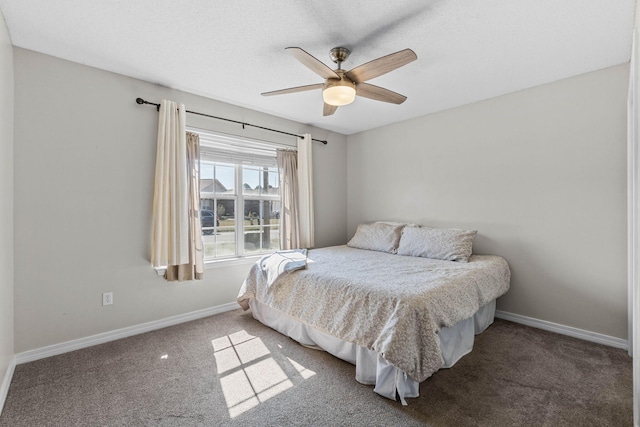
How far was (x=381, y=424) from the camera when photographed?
1.61 m

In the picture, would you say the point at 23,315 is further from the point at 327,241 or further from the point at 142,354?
the point at 327,241

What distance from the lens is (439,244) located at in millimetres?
3150

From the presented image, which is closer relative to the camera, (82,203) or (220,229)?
(82,203)

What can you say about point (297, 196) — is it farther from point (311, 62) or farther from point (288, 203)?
point (311, 62)

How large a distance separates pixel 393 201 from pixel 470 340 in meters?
2.16

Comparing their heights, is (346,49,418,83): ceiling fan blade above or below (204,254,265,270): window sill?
above

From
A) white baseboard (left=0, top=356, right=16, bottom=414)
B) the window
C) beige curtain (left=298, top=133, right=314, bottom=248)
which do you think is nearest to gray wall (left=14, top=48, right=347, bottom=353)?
white baseboard (left=0, top=356, right=16, bottom=414)

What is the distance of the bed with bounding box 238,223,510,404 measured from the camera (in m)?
1.77

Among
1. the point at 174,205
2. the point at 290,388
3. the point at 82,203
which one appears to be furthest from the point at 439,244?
the point at 82,203

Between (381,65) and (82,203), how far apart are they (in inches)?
104

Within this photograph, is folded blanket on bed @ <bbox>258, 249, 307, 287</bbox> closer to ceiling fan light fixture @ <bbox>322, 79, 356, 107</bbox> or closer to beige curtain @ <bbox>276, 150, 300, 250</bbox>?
beige curtain @ <bbox>276, 150, 300, 250</bbox>

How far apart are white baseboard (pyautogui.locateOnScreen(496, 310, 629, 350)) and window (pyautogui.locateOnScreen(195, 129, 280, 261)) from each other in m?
2.81

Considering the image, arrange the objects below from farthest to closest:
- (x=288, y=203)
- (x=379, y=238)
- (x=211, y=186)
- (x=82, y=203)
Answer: (x=288, y=203)
(x=379, y=238)
(x=211, y=186)
(x=82, y=203)

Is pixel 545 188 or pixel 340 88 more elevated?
pixel 340 88
